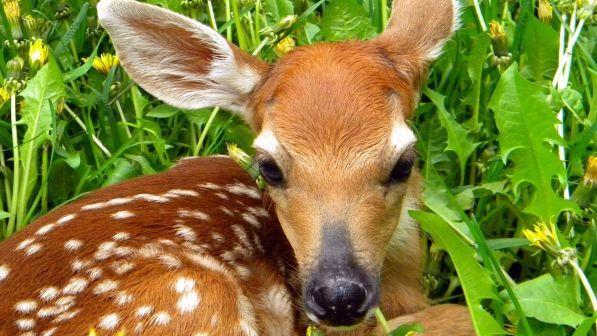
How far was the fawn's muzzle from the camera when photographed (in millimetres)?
3731

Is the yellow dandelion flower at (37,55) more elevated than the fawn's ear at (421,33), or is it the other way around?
the fawn's ear at (421,33)

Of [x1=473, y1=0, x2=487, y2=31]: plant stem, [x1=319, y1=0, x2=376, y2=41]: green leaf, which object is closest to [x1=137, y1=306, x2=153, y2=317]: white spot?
[x1=319, y1=0, x2=376, y2=41]: green leaf

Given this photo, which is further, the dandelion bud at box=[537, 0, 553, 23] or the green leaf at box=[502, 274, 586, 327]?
the dandelion bud at box=[537, 0, 553, 23]

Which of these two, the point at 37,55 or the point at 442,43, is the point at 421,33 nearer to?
the point at 442,43

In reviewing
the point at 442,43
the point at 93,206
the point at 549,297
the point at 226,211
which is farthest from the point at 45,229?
the point at 549,297

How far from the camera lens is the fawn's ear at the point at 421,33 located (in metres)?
4.41

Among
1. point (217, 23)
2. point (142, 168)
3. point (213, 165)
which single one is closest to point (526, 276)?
point (213, 165)

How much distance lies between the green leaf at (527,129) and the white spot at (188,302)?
3.70 feet

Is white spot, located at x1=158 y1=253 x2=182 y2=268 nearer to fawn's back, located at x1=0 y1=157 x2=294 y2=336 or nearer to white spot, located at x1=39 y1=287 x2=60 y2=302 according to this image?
fawn's back, located at x1=0 y1=157 x2=294 y2=336

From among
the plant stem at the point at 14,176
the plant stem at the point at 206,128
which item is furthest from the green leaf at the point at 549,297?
the plant stem at the point at 14,176

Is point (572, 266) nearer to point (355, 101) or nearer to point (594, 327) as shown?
point (594, 327)

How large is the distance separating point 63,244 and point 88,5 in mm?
1658

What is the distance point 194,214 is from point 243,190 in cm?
31

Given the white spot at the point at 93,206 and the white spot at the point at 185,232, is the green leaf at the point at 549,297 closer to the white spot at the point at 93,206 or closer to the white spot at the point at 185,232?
the white spot at the point at 185,232
